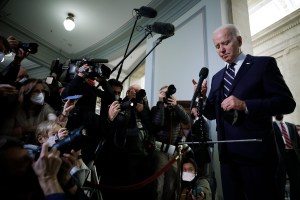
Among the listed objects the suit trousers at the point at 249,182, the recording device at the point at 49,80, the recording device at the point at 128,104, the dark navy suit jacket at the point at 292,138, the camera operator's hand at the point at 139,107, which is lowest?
the suit trousers at the point at 249,182

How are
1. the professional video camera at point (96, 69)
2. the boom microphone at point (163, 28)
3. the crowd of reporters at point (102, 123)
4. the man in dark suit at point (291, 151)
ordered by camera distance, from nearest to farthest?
1. the crowd of reporters at point (102, 123)
2. the professional video camera at point (96, 69)
3. the boom microphone at point (163, 28)
4. the man in dark suit at point (291, 151)

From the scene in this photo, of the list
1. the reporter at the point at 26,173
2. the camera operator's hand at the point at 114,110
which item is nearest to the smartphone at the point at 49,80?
the camera operator's hand at the point at 114,110

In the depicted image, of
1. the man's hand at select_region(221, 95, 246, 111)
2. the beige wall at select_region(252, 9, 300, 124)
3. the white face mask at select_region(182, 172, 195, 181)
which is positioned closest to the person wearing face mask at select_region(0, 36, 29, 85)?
the man's hand at select_region(221, 95, 246, 111)

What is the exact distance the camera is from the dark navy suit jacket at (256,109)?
3.72 ft

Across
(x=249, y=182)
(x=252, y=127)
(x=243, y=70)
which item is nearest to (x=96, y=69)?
(x=243, y=70)

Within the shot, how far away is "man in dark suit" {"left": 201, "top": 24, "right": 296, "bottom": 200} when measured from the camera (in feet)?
3.61

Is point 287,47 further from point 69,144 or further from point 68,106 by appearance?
point 69,144

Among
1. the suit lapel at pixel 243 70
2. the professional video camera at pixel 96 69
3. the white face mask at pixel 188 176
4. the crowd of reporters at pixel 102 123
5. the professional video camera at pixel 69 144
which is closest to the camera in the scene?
the professional video camera at pixel 69 144

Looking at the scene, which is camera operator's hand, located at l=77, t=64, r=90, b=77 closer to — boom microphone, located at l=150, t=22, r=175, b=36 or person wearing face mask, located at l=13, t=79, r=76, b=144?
person wearing face mask, located at l=13, t=79, r=76, b=144

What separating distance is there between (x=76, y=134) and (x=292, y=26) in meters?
7.59

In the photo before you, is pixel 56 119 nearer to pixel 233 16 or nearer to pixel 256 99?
pixel 256 99

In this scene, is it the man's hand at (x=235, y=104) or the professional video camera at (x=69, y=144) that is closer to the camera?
the professional video camera at (x=69, y=144)

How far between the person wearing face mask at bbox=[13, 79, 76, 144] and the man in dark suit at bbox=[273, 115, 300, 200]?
121 inches

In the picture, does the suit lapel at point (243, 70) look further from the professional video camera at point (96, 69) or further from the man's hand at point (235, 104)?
the professional video camera at point (96, 69)
